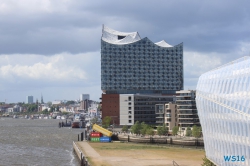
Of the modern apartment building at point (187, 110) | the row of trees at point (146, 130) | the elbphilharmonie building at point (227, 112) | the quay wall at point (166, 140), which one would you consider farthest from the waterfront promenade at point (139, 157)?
the modern apartment building at point (187, 110)

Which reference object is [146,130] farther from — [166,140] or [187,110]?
[187,110]

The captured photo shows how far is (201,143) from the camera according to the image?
13538 centimetres

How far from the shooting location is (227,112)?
5944 cm

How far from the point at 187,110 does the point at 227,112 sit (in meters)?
114

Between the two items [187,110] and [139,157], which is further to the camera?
[187,110]

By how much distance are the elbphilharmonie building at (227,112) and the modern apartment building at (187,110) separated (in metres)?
98.2

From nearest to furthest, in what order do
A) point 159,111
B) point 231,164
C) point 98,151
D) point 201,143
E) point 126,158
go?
point 231,164 → point 126,158 → point 98,151 → point 201,143 → point 159,111

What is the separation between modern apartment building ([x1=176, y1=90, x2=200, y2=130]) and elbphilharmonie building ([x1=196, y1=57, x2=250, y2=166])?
98.2m

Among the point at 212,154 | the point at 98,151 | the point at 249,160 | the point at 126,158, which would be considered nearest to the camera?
the point at 249,160

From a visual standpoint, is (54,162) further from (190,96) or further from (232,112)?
(190,96)

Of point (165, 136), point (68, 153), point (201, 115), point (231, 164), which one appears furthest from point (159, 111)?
point (231, 164)

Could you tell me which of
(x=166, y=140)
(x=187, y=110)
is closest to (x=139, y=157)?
(x=166, y=140)

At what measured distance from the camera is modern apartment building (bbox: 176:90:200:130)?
17125cm

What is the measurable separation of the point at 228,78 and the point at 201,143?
76682mm
